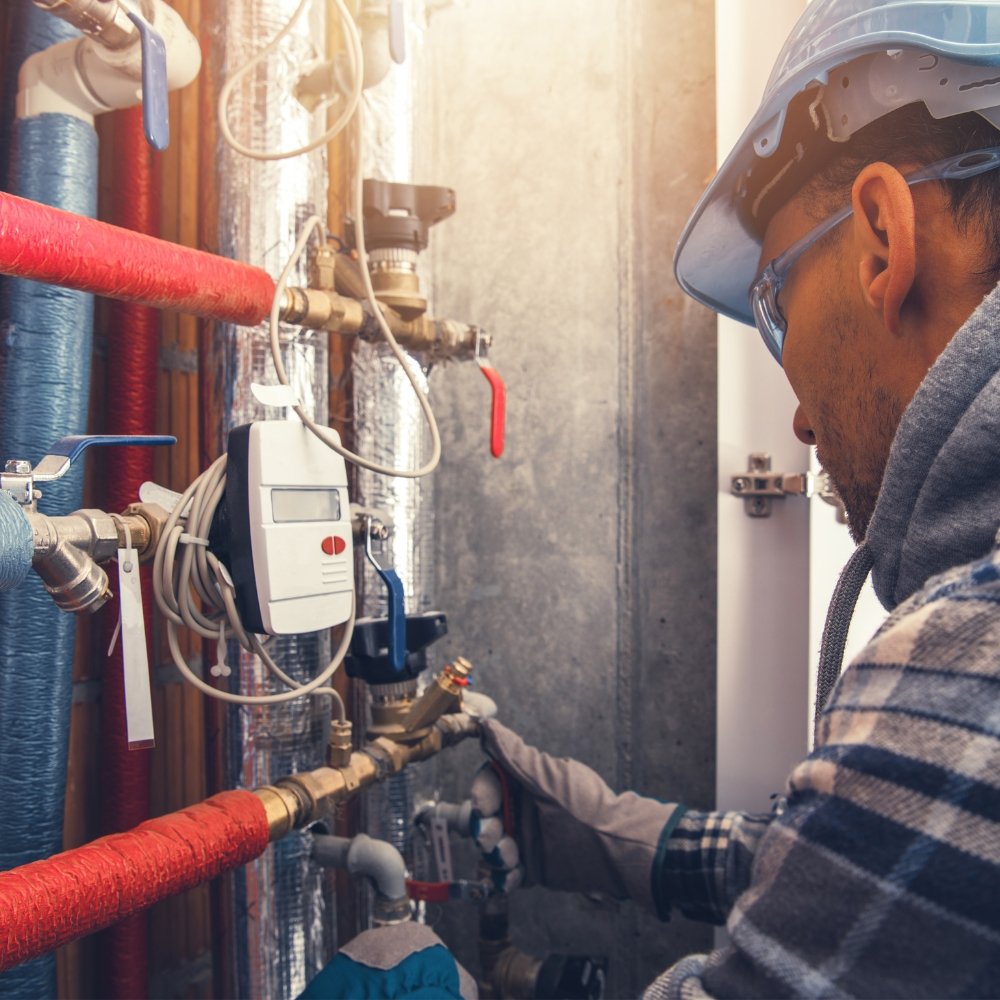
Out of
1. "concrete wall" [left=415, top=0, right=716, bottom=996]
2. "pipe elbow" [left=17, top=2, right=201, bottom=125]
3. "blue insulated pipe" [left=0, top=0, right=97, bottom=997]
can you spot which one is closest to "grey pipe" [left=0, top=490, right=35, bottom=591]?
"blue insulated pipe" [left=0, top=0, right=97, bottom=997]

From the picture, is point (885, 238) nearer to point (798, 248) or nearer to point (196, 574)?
point (798, 248)

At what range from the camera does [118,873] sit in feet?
2.21

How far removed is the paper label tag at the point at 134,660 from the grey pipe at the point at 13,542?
0.10 metres

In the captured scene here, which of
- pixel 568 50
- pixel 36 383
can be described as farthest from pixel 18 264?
pixel 568 50

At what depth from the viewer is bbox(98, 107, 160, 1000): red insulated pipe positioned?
103cm

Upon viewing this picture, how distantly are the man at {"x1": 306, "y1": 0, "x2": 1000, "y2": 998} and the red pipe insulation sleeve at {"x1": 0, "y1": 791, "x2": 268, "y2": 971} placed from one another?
0.43m

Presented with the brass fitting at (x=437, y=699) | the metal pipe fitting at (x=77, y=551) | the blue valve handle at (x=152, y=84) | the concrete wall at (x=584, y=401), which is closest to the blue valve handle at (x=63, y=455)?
the metal pipe fitting at (x=77, y=551)

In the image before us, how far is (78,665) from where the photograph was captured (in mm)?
1041

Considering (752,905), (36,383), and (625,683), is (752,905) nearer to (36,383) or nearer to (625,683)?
(36,383)

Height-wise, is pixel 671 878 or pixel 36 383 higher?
pixel 36 383

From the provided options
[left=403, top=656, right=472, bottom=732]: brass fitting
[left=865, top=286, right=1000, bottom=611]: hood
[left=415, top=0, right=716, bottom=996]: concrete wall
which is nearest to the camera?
[left=865, top=286, right=1000, bottom=611]: hood

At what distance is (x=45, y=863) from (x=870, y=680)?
1.96 ft

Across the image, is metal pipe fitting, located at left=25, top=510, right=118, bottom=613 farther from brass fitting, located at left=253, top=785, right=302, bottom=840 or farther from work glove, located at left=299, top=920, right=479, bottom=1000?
work glove, located at left=299, top=920, right=479, bottom=1000

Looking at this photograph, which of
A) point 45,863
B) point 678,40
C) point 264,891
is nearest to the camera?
point 45,863
